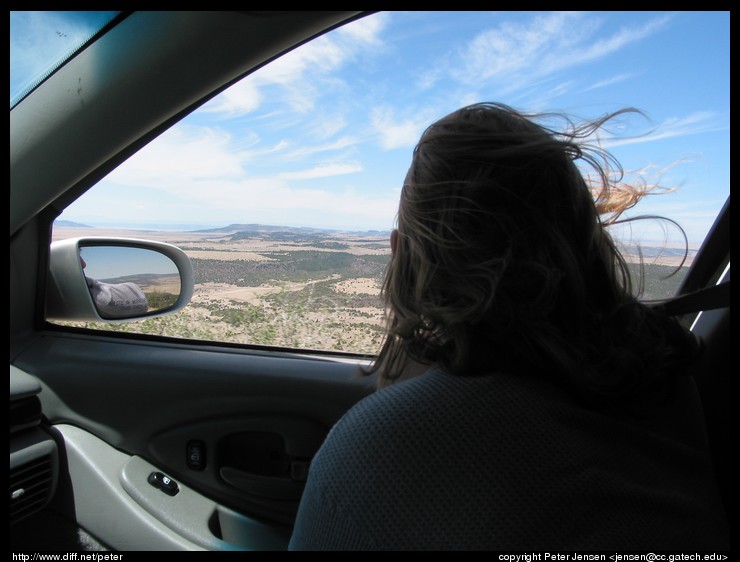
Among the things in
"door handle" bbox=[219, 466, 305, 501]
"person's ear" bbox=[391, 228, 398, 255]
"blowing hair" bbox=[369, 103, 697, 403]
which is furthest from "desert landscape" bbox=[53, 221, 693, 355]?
"blowing hair" bbox=[369, 103, 697, 403]

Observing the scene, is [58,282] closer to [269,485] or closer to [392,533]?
[269,485]

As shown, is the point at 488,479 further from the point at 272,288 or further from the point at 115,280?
the point at 115,280

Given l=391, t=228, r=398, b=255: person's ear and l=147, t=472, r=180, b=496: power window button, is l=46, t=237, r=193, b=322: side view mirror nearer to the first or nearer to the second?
l=147, t=472, r=180, b=496: power window button

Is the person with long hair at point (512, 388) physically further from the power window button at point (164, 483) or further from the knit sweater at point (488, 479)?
the power window button at point (164, 483)

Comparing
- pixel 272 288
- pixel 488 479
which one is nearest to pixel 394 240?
pixel 488 479

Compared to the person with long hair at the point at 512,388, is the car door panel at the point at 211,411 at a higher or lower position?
lower

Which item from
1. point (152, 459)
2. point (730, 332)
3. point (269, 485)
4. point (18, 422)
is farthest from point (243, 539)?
point (730, 332)

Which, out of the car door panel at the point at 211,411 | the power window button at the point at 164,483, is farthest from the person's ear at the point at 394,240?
the power window button at the point at 164,483
